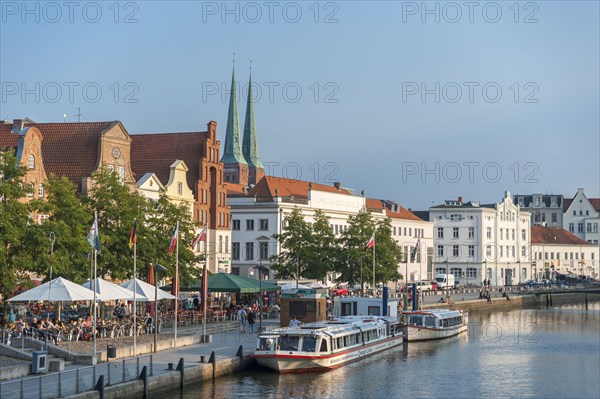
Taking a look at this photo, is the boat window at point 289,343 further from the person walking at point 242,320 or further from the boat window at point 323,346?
the person walking at point 242,320

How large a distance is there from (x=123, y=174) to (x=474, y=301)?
49.1 m

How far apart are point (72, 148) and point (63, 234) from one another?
2880 cm

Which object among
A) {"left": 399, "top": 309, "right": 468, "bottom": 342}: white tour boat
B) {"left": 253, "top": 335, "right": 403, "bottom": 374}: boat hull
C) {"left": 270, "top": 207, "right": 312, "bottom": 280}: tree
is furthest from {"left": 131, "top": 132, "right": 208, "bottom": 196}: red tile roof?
{"left": 253, "top": 335, "right": 403, "bottom": 374}: boat hull

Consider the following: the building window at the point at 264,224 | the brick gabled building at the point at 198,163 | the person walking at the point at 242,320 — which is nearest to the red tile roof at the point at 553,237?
the building window at the point at 264,224

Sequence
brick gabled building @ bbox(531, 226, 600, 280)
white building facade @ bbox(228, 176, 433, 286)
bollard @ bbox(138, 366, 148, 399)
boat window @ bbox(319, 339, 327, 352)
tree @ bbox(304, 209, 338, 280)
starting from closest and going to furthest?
bollard @ bbox(138, 366, 148, 399), boat window @ bbox(319, 339, 327, 352), tree @ bbox(304, 209, 338, 280), white building facade @ bbox(228, 176, 433, 286), brick gabled building @ bbox(531, 226, 600, 280)

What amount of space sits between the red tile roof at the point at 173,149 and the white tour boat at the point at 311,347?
41.6 meters

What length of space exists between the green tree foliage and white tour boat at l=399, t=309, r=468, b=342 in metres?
29.4

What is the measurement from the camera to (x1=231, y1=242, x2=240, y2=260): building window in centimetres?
11281

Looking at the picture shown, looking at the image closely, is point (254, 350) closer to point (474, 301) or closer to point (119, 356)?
point (119, 356)

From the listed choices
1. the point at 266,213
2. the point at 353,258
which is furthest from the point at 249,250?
the point at 353,258

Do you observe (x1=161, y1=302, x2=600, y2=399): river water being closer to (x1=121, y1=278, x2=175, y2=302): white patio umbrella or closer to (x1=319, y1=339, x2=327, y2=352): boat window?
(x1=319, y1=339, x2=327, y2=352): boat window

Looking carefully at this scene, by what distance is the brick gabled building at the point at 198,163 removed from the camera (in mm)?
97375

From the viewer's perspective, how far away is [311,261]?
93688 mm

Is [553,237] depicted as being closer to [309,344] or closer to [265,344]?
[309,344]
